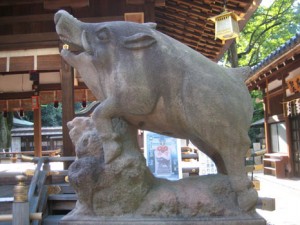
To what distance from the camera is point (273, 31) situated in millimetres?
17828

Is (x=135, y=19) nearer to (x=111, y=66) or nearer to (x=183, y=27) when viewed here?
(x=183, y=27)

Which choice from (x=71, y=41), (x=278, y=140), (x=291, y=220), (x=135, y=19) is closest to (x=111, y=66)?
(x=71, y=41)

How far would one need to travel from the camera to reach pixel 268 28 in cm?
1728

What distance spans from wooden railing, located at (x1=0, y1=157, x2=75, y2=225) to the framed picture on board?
1.33m

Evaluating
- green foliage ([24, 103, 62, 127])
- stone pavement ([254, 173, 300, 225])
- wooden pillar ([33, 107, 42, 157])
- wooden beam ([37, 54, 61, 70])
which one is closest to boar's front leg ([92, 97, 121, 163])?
stone pavement ([254, 173, 300, 225])

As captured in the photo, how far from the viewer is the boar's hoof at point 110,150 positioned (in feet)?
6.66

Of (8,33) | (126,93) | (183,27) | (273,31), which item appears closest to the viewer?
(126,93)

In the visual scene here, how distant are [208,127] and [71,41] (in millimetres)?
998

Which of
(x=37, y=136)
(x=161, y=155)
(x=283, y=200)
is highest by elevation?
(x=37, y=136)

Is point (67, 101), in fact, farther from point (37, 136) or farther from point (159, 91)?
point (37, 136)

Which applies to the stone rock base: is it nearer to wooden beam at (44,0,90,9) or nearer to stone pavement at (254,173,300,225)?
stone pavement at (254,173,300,225)

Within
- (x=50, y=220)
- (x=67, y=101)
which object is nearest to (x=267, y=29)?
(x=67, y=101)

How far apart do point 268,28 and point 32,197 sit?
606 inches

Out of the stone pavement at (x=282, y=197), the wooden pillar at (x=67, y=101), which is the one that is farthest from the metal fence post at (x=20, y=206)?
the stone pavement at (x=282, y=197)
